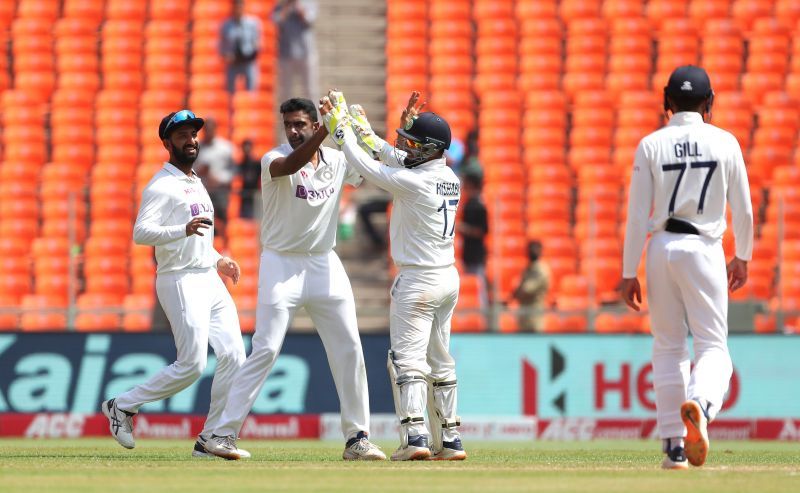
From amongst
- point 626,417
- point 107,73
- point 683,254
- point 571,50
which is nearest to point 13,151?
point 107,73

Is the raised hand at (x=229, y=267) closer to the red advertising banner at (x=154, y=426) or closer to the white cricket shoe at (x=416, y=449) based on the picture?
the white cricket shoe at (x=416, y=449)

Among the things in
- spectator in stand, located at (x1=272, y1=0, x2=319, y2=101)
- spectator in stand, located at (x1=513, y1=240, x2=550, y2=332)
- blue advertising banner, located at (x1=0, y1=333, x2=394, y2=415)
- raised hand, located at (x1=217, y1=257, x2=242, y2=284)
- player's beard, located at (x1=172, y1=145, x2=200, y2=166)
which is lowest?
blue advertising banner, located at (x1=0, y1=333, x2=394, y2=415)

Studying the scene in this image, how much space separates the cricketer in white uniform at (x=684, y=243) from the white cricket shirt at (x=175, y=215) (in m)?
3.01

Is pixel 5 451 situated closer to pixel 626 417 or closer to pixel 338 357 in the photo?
pixel 338 357

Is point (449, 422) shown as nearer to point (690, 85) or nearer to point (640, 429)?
point (690, 85)

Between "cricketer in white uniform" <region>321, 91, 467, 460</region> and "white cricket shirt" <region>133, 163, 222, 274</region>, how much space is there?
1.13 m

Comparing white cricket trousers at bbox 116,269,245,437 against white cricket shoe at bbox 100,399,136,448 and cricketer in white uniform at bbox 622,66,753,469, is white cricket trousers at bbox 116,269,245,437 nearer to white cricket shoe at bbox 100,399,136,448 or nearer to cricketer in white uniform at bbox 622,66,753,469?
white cricket shoe at bbox 100,399,136,448

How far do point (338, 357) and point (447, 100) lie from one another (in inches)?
447

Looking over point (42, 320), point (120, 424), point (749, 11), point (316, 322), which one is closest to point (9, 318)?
point (42, 320)

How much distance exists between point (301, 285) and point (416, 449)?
1.37m

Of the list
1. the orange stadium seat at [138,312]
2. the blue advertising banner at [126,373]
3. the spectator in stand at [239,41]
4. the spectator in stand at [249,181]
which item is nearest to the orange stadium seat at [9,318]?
the blue advertising banner at [126,373]

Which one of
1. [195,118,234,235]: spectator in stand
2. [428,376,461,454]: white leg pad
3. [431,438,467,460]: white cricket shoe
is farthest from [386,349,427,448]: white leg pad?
[195,118,234,235]: spectator in stand

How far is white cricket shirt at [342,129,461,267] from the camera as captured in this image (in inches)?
383

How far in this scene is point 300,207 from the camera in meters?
10.1
